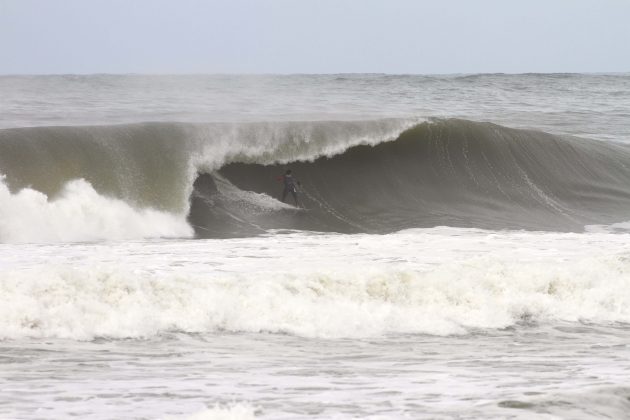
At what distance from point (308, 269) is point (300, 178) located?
7899 millimetres

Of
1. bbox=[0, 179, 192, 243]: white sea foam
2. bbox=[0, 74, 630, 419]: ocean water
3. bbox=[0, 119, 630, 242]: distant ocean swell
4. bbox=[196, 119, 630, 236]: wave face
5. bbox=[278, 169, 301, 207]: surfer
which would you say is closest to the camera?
bbox=[0, 74, 630, 419]: ocean water

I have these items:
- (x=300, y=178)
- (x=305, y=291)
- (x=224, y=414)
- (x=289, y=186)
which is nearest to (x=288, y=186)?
(x=289, y=186)

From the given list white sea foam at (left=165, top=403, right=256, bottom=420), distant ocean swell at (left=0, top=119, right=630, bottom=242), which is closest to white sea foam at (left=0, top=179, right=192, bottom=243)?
distant ocean swell at (left=0, top=119, right=630, bottom=242)

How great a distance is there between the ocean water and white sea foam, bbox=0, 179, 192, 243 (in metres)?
0.04

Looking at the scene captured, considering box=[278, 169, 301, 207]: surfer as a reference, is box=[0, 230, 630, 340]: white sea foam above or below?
below

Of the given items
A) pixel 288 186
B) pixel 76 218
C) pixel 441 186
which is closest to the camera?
pixel 76 218

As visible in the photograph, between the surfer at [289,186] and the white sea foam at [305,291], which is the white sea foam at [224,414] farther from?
the surfer at [289,186]

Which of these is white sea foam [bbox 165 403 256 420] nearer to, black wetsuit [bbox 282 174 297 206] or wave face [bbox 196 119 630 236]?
wave face [bbox 196 119 630 236]

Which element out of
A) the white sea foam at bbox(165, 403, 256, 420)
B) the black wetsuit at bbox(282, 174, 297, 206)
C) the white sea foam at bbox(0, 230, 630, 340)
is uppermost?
the black wetsuit at bbox(282, 174, 297, 206)

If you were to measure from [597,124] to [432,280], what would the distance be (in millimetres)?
19877

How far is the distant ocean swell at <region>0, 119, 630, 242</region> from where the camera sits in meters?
14.2

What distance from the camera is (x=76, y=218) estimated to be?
1352cm

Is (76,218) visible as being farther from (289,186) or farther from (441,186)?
(441,186)

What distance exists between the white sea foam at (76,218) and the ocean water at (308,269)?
0.13 feet
